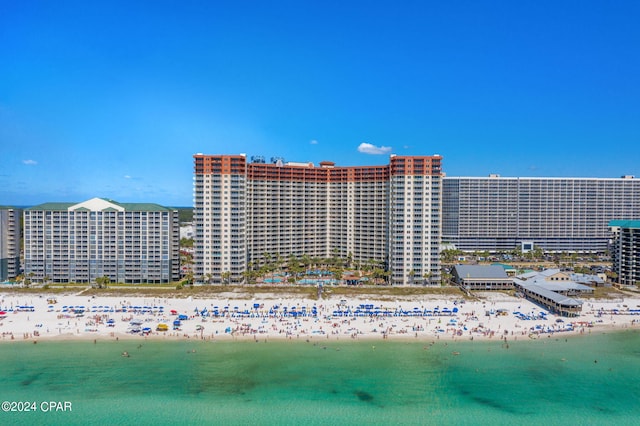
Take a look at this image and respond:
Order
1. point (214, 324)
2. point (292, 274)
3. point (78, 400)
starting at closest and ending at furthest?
point (78, 400) → point (214, 324) → point (292, 274)

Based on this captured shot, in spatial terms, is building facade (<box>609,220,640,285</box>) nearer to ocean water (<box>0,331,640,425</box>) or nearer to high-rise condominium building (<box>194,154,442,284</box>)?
ocean water (<box>0,331,640,425</box>)

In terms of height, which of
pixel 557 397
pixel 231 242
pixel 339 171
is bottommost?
pixel 557 397

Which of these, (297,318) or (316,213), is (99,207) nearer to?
(316,213)

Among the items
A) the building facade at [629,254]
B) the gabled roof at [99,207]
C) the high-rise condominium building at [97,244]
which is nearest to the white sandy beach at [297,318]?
the high-rise condominium building at [97,244]

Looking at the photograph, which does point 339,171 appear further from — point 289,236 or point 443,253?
point 443,253

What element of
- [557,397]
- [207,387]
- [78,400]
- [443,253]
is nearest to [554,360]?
[557,397]

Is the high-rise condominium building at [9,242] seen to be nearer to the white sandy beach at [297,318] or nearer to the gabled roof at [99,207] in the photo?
the gabled roof at [99,207]

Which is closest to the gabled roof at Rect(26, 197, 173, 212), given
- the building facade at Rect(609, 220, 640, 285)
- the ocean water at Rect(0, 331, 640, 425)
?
the ocean water at Rect(0, 331, 640, 425)
